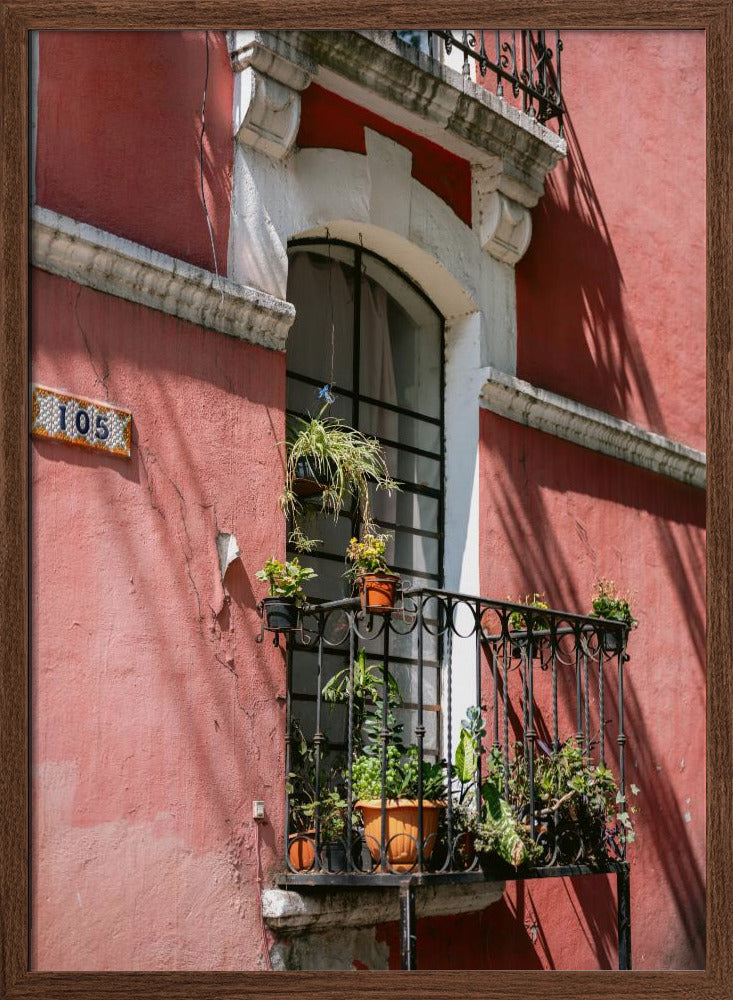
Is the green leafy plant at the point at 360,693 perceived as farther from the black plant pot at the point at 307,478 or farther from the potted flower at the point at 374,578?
the black plant pot at the point at 307,478

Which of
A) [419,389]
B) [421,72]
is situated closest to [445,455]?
[419,389]

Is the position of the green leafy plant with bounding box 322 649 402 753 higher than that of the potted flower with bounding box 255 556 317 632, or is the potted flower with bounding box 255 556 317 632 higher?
the potted flower with bounding box 255 556 317 632

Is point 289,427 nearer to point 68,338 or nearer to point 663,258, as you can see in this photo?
point 68,338

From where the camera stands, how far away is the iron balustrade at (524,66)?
741 centimetres

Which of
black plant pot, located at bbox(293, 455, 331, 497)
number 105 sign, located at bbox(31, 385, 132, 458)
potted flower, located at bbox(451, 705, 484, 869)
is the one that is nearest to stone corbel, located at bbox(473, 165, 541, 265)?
black plant pot, located at bbox(293, 455, 331, 497)

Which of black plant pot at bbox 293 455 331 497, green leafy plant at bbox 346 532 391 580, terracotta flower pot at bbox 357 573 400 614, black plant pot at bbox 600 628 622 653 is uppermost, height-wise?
black plant pot at bbox 293 455 331 497

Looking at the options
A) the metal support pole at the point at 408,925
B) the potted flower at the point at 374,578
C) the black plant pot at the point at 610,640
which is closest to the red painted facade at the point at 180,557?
the potted flower at the point at 374,578

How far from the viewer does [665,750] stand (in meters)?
8.48

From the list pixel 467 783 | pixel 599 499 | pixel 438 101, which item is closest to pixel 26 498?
pixel 467 783

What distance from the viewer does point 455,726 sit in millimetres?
7254

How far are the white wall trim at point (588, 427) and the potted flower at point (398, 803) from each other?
7.02ft

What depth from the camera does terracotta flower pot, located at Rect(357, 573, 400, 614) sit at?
610 centimetres

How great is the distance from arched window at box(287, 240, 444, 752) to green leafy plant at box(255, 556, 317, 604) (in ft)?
2.36

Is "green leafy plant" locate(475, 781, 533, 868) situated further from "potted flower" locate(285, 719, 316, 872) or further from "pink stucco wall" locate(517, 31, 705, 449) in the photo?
"pink stucco wall" locate(517, 31, 705, 449)
